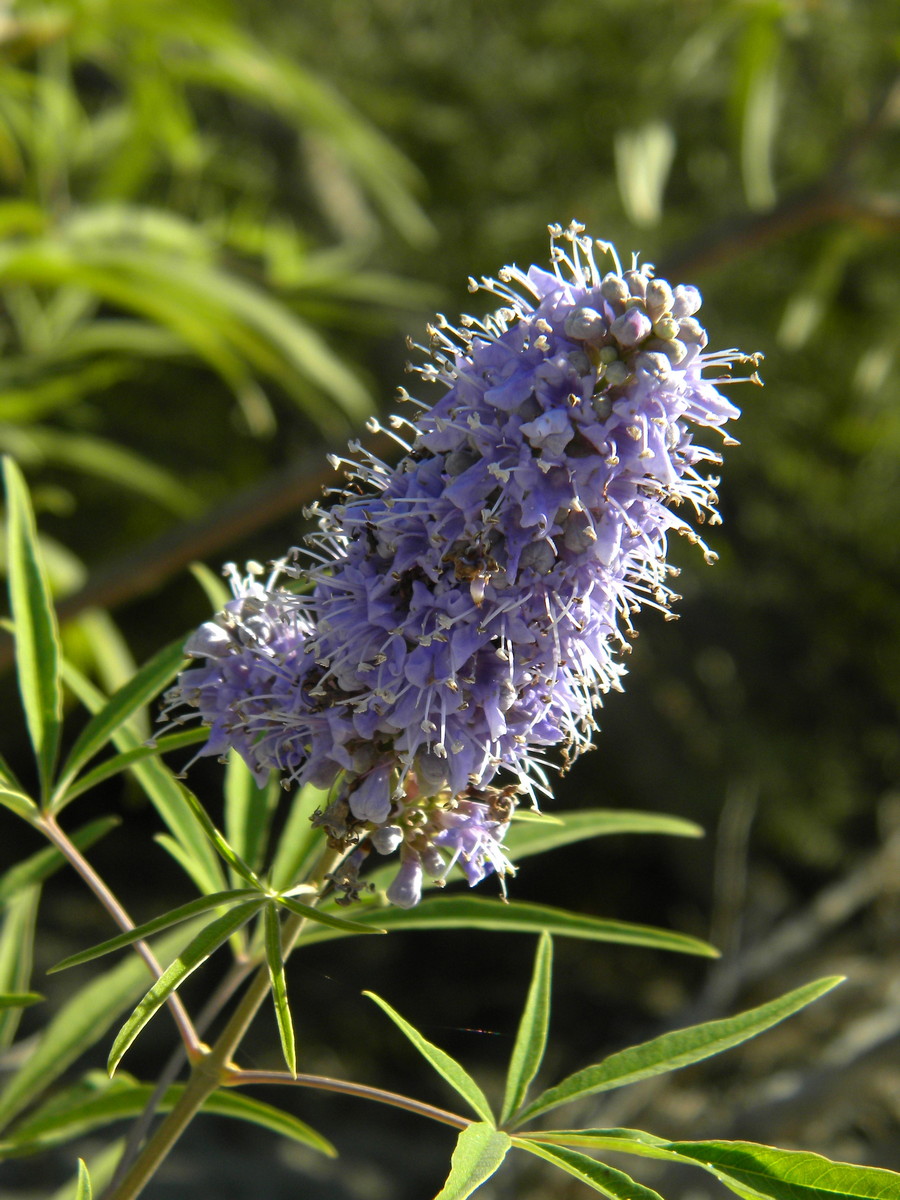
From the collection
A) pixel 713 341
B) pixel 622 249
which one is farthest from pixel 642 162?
pixel 713 341

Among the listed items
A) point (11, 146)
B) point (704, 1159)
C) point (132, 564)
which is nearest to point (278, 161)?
point (11, 146)

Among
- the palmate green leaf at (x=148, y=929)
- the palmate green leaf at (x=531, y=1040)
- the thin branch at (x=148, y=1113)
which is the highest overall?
the palmate green leaf at (x=148, y=929)

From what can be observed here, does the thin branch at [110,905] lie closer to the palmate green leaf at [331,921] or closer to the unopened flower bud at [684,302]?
the palmate green leaf at [331,921]

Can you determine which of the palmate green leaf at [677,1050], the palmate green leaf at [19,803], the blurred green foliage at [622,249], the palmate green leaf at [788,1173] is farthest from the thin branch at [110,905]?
the blurred green foliage at [622,249]

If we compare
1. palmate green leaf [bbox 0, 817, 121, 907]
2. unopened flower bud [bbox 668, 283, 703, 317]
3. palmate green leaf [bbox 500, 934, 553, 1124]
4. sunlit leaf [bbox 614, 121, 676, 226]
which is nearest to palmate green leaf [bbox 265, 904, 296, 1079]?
palmate green leaf [bbox 500, 934, 553, 1124]

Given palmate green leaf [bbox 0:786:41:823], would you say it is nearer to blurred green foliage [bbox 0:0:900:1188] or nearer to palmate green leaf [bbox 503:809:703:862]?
palmate green leaf [bbox 503:809:703:862]

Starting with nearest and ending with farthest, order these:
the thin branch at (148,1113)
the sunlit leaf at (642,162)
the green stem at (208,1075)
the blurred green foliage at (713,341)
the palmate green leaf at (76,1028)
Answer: the green stem at (208,1075), the thin branch at (148,1113), the palmate green leaf at (76,1028), the sunlit leaf at (642,162), the blurred green foliage at (713,341)
